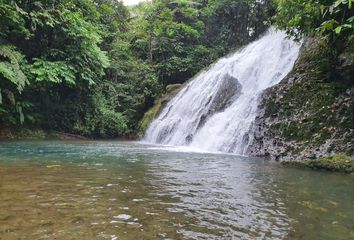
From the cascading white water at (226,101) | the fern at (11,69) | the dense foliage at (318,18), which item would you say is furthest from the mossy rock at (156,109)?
the dense foliage at (318,18)

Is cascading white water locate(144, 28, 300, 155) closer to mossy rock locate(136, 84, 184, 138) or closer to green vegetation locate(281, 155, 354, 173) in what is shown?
mossy rock locate(136, 84, 184, 138)

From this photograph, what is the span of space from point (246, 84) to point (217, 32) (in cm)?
1057

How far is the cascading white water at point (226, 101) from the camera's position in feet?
35.7

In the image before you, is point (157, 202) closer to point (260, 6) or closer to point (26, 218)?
point (26, 218)

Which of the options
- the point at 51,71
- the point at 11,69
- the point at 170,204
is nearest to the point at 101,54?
the point at 51,71

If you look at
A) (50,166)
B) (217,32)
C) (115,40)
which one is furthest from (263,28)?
(50,166)

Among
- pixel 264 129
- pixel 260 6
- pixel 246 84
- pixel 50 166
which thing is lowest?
Result: pixel 50 166

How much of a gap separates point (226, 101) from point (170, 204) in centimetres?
1050

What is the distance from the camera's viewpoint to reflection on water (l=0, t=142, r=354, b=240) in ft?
9.18

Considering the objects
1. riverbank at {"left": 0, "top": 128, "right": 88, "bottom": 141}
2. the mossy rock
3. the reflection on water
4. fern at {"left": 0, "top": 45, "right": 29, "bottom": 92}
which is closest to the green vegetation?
the reflection on water

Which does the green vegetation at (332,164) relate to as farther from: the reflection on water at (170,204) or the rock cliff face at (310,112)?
the reflection on water at (170,204)

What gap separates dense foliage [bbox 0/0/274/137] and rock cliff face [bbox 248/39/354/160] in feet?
11.0

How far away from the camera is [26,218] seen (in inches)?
118

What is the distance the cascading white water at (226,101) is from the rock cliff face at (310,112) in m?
0.87
